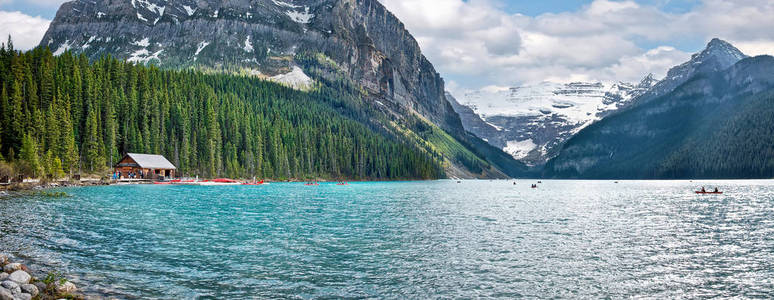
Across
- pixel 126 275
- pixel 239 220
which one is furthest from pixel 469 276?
pixel 239 220

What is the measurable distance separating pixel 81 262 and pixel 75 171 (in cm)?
10388

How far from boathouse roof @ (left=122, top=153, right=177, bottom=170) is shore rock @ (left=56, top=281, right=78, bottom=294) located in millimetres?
117581

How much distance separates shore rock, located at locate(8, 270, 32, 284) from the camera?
22.4 meters

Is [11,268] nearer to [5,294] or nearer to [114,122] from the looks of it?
[5,294]

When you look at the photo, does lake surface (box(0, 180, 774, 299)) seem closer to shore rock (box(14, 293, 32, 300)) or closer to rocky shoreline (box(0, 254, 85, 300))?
rocky shoreline (box(0, 254, 85, 300))

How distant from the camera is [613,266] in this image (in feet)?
105

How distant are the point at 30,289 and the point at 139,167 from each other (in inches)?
4719

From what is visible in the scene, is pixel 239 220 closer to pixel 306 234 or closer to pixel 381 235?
pixel 306 234

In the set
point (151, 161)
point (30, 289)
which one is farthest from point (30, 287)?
point (151, 161)

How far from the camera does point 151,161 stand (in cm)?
13738

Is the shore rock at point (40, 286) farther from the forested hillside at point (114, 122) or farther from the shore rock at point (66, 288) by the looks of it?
the forested hillside at point (114, 122)

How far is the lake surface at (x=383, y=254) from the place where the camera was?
25797 mm

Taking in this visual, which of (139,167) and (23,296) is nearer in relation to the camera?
(23,296)

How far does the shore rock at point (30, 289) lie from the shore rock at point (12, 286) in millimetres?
316
